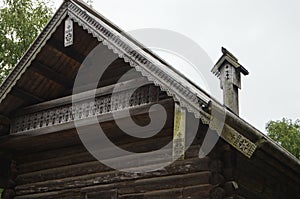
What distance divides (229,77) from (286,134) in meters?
24.2

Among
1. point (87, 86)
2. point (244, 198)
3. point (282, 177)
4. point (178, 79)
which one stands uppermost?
point (87, 86)

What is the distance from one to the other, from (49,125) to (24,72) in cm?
115

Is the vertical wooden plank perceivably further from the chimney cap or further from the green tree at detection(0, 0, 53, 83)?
the green tree at detection(0, 0, 53, 83)

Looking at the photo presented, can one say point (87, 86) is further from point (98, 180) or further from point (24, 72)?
point (98, 180)

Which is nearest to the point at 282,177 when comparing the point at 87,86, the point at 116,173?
the point at 116,173

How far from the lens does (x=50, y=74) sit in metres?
9.75

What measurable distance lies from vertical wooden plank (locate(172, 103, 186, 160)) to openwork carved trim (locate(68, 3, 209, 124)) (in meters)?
0.13

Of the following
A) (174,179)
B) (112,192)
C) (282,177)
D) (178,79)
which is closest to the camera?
(178,79)

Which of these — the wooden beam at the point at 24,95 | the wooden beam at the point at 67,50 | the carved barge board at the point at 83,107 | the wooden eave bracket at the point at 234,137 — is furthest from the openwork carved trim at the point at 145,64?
the wooden beam at the point at 24,95

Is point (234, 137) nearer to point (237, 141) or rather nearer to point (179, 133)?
point (237, 141)

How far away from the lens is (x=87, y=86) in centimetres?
979

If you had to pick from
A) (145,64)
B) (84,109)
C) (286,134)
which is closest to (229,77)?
(145,64)

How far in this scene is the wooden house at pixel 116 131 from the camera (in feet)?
23.8

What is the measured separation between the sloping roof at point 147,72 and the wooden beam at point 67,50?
21 centimetres
